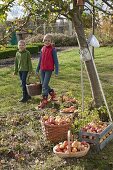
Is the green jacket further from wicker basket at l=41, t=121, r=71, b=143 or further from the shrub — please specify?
the shrub

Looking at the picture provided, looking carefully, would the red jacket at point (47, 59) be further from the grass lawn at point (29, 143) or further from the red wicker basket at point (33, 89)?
the grass lawn at point (29, 143)

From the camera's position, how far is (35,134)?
6152mm

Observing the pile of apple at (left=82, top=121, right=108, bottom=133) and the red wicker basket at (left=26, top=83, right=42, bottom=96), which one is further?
the red wicker basket at (left=26, top=83, right=42, bottom=96)

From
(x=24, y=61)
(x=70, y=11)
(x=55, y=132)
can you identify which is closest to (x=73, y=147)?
(x=55, y=132)

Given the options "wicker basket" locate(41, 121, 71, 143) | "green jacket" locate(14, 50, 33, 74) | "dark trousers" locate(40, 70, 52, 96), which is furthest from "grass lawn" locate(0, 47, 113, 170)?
"green jacket" locate(14, 50, 33, 74)

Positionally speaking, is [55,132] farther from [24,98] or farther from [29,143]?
[24,98]

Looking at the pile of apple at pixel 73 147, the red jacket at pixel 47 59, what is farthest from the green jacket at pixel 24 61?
the pile of apple at pixel 73 147

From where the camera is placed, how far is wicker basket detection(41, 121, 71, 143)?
5562mm

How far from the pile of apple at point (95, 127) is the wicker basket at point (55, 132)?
0.29m

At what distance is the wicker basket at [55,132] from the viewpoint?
18.2 feet

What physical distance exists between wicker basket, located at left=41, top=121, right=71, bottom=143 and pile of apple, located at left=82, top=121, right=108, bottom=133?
29cm

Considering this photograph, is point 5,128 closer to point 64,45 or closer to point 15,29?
point 15,29

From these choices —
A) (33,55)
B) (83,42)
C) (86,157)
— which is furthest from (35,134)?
(33,55)

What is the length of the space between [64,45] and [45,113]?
23057 millimetres
